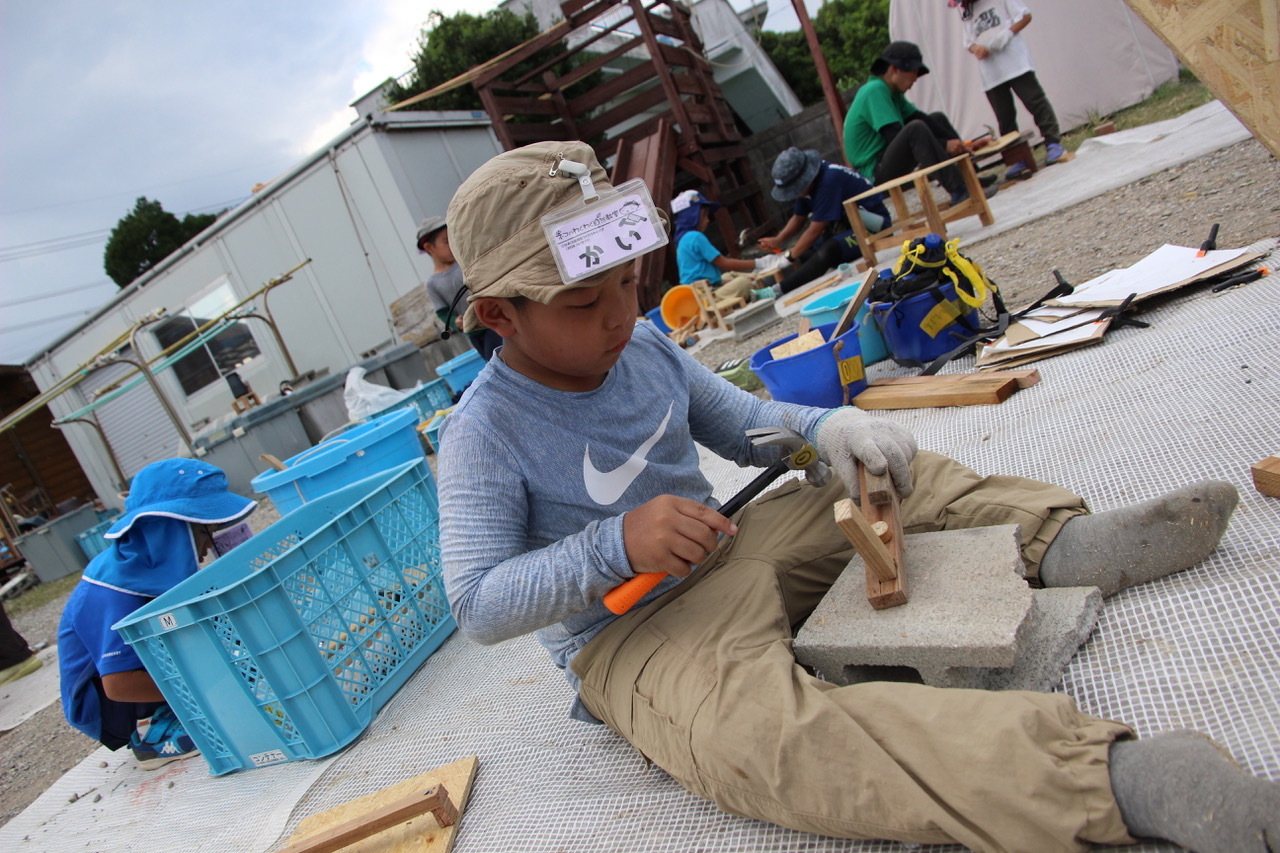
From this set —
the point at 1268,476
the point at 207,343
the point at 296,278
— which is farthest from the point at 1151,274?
the point at 207,343

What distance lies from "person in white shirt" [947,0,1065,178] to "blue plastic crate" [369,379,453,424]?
550cm

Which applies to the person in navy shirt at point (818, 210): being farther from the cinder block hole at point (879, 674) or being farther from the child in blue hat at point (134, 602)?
the cinder block hole at point (879, 674)

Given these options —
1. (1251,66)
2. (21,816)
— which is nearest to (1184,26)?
(1251,66)

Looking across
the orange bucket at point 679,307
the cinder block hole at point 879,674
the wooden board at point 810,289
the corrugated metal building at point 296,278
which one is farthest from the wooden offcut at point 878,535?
the corrugated metal building at point 296,278

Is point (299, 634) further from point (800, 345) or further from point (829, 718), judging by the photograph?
point (800, 345)

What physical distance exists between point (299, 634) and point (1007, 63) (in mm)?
7185

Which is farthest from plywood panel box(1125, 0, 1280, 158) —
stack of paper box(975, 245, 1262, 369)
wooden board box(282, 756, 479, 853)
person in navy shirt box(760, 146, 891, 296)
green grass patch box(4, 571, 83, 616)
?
green grass patch box(4, 571, 83, 616)

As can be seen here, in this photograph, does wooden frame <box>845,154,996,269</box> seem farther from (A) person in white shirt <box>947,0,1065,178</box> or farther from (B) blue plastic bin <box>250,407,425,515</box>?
(B) blue plastic bin <box>250,407,425,515</box>

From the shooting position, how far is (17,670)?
207 inches

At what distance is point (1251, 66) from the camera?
1752 millimetres

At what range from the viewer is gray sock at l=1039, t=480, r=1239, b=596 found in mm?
1266

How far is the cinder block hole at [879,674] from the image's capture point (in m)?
1.35

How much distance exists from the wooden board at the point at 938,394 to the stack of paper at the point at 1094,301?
258 mm

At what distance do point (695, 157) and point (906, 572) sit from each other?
8.02m
